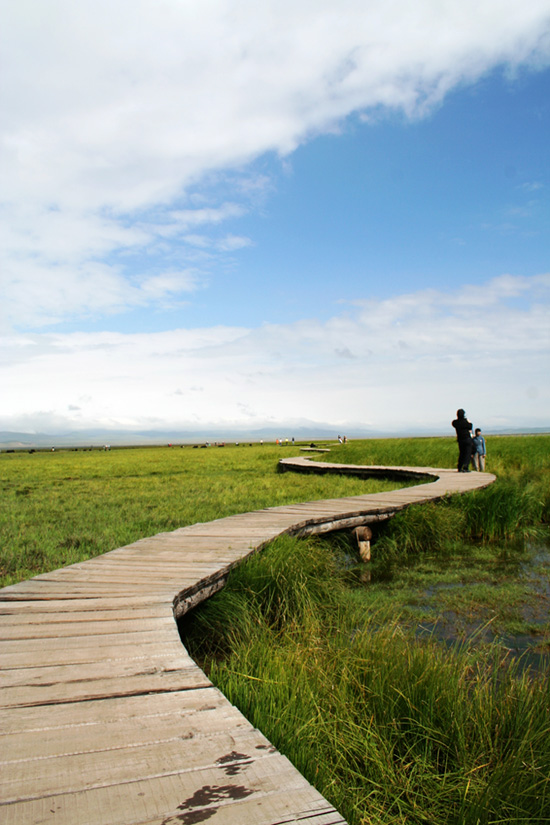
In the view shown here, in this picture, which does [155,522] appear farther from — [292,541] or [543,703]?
[543,703]

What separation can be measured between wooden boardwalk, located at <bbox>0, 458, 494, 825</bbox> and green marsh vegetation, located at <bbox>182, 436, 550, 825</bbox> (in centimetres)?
48

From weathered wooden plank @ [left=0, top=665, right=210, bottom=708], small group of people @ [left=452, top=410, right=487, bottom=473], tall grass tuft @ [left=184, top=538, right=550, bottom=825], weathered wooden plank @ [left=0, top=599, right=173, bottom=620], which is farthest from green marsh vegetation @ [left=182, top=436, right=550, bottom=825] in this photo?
small group of people @ [left=452, top=410, right=487, bottom=473]

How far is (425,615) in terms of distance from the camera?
4926mm

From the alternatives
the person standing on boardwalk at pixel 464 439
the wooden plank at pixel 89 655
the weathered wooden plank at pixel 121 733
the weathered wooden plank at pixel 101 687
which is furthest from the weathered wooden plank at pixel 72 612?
the person standing on boardwalk at pixel 464 439

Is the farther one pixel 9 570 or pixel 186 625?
pixel 9 570

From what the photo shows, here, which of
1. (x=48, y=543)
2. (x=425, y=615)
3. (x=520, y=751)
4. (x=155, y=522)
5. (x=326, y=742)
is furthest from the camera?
(x=155, y=522)

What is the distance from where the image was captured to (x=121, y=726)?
2.01 metres

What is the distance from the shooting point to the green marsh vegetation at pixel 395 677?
90.5 inches

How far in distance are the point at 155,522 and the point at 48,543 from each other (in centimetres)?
188

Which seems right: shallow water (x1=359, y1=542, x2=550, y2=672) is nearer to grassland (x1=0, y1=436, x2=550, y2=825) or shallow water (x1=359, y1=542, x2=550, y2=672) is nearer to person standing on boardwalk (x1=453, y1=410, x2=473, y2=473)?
grassland (x1=0, y1=436, x2=550, y2=825)

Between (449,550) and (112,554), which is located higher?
(112,554)

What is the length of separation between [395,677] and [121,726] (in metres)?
1.69

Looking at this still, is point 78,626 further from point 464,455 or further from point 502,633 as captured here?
point 464,455

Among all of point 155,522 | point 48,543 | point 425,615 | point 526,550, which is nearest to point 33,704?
point 425,615
